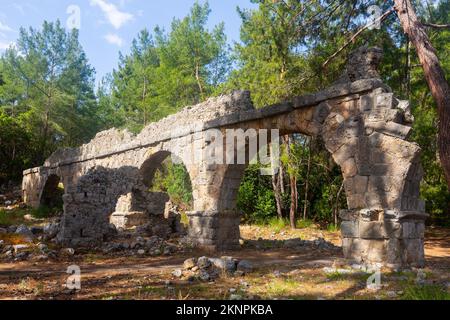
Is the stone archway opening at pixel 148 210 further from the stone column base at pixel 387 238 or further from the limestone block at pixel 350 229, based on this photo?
the stone column base at pixel 387 238

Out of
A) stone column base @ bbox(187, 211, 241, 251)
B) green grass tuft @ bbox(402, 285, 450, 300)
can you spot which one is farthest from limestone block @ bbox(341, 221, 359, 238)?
stone column base @ bbox(187, 211, 241, 251)

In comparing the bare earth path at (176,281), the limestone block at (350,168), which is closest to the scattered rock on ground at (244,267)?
the bare earth path at (176,281)

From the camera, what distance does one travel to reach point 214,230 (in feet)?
33.5

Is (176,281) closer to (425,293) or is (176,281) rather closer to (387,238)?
(425,293)

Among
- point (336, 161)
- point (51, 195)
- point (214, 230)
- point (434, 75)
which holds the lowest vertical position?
point (214, 230)

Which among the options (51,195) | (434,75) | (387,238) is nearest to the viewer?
(387,238)

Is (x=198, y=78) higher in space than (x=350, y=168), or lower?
higher

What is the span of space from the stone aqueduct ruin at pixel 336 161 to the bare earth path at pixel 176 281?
0.80 m

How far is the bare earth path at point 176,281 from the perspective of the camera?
16.7 feet

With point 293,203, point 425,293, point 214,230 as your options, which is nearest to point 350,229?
point 425,293

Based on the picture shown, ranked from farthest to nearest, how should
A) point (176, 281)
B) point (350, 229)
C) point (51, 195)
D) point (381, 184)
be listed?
point (51, 195)
point (350, 229)
point (381, 184)
point (176, 281)

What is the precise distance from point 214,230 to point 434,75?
6.00 meters

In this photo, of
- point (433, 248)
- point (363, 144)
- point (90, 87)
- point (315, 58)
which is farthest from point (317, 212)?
point (90, 87)

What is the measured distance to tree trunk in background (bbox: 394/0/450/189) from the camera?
25.8ft
